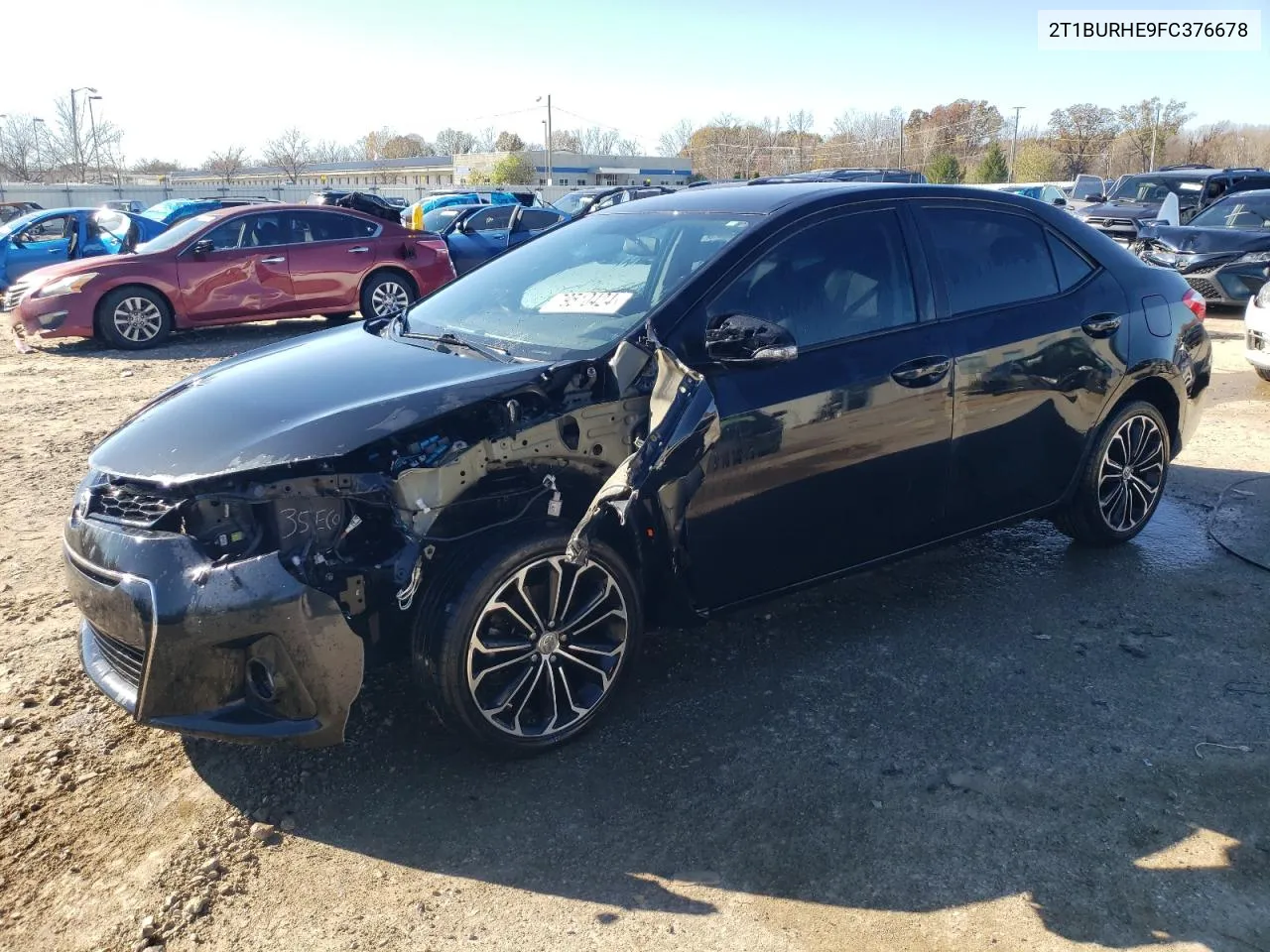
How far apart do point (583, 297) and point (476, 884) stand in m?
2.10

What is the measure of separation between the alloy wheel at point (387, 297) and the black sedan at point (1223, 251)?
31.0 feet

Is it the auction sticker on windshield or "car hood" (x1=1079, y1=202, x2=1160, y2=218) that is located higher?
"car hood" (x1=1079, y1=202, x2=1160, y2=218)

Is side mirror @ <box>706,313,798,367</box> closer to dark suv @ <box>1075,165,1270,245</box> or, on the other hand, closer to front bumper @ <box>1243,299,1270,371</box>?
front bumper @ <box>1243,299,1270,371</box>

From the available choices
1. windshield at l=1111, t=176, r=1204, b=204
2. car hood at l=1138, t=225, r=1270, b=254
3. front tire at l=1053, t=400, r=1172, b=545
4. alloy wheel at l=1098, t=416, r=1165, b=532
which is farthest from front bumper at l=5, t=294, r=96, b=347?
windshield at l=1111, t=176, r=1204, b=204

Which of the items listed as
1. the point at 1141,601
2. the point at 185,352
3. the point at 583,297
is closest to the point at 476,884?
the point at 583,297

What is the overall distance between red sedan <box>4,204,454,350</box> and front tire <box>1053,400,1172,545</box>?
25.6 ft

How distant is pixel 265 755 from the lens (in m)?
3.28

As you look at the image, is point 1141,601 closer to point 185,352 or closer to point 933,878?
point 933,878

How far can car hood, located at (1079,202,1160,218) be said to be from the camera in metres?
18.3

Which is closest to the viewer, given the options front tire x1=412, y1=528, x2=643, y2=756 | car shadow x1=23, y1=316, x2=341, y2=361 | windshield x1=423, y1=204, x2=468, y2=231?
front tire x1=412, y1=528, x2=643, y2=756

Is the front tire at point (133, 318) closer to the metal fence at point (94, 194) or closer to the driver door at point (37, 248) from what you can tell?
the driver door at point (37, 248)

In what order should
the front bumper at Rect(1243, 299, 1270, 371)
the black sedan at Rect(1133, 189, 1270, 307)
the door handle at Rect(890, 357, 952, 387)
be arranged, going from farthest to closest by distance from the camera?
the black sedan at Rect(1133, 189, 1270, 307), the front bumper at Rect(1243, 299, 1270, 371), the door handle at Rect(890, 357, 952, 387)

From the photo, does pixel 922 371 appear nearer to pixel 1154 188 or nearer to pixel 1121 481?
pixel 1121 481

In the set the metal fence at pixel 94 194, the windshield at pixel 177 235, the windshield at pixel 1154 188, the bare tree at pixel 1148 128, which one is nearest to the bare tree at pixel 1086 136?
the bare tree at pixel 1148 128
